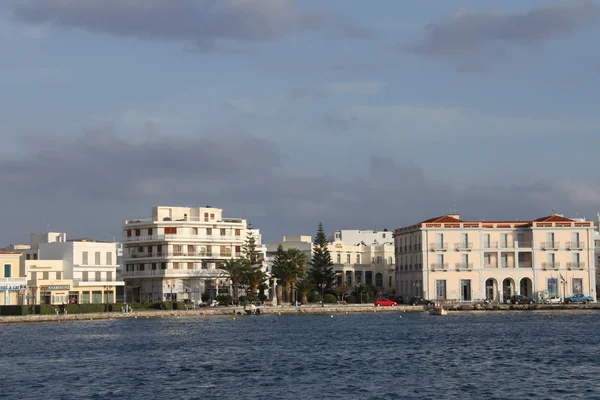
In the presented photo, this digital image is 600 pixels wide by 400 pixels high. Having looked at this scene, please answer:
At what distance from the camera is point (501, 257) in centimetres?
12462

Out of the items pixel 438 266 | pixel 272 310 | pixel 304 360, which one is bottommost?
pixel 304 360

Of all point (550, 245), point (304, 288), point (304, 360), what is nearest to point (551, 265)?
point (550, 245)

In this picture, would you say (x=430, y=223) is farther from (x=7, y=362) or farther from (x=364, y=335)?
(x=7, y=362)

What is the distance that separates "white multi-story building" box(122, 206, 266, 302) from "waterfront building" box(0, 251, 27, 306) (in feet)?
59.7

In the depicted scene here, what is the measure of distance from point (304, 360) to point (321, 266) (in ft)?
245

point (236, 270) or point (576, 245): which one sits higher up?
point (576, 245)

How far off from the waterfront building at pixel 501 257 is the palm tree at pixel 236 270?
856 inches

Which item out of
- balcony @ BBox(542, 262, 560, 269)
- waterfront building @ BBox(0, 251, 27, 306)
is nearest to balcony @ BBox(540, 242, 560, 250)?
balcony @ BBox(542, 262, 560, 269)

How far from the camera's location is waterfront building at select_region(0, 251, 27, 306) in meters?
106

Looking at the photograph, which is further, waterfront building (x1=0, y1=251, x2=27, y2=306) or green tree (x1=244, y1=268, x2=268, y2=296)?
green tree (x1=244, y1=268, x2=268, y2=296)

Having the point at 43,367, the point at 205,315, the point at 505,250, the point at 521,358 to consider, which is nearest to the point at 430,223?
the point at 505,250

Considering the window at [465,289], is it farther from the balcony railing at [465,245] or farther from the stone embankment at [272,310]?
the stone embankment at [272,310]

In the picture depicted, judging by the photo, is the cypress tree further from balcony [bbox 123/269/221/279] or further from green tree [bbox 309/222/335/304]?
balcony [bbox 123/269/221/279]

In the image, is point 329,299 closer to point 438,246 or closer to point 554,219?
point 438,246
